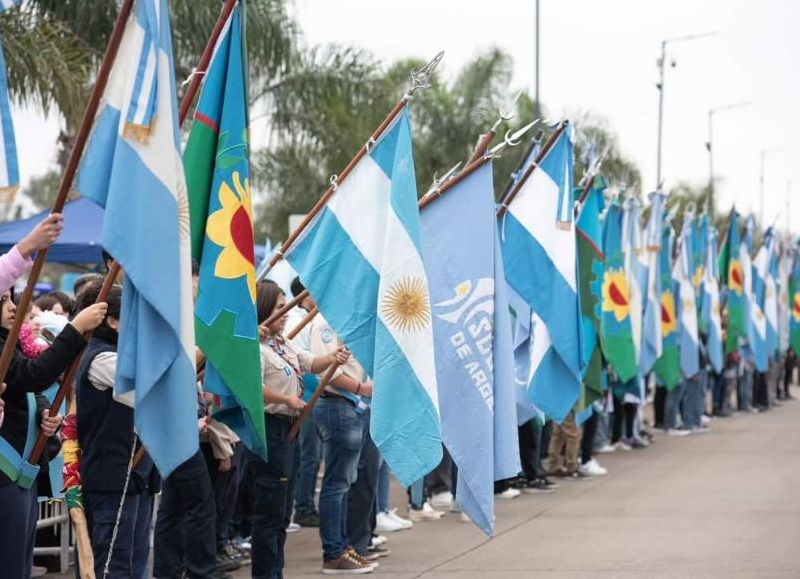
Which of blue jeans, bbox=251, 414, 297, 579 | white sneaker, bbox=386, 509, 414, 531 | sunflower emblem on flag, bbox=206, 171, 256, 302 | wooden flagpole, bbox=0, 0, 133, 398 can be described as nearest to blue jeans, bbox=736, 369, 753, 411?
white sneaker, bbox=386, 509, 414, 531

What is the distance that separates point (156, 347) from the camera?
19.6 feet

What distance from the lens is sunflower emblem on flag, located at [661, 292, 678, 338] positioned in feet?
68.5

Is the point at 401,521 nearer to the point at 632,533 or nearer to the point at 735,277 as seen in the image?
the point at 632,533

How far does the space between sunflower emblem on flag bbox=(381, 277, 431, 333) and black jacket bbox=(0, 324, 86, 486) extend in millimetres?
2609

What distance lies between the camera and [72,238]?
15812mm

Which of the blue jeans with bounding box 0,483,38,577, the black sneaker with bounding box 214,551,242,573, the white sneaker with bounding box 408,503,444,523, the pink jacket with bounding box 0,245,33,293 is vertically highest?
the pink jacket with bounding box 0,245,33,293

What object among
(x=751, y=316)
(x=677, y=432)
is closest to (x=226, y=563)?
(x=677, y=432)

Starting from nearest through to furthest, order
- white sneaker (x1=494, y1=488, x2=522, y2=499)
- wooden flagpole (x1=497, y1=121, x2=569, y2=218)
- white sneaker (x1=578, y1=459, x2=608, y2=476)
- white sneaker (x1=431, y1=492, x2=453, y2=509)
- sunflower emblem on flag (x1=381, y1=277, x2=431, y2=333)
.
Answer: sunflower emblem on flag (x1=381, y1=277, x2=431, y2=333) < wooden flagpole (x1=497, y1=121, x2=569, y2=218) < white sneaker (x1=431, y1=492, x2=453, y2=509) < white sneaker (x1=494, y1=488, x2=522, y2=499) < white sneaker (x1=578, y1=459, x2=608, y2=476)

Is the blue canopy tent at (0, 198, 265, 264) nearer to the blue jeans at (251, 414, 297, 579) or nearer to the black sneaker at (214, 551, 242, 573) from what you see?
the black sneaker at (214, 551, 242, 573)

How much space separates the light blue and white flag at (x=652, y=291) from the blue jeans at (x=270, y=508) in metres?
10.9

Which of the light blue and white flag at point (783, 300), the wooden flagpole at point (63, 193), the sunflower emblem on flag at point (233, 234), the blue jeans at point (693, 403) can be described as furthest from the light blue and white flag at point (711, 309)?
the wooden flagpole at point (63, 193)

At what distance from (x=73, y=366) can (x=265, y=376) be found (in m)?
2.63

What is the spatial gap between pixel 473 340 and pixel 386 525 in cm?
369

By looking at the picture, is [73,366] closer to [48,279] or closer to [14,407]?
[14,407]
